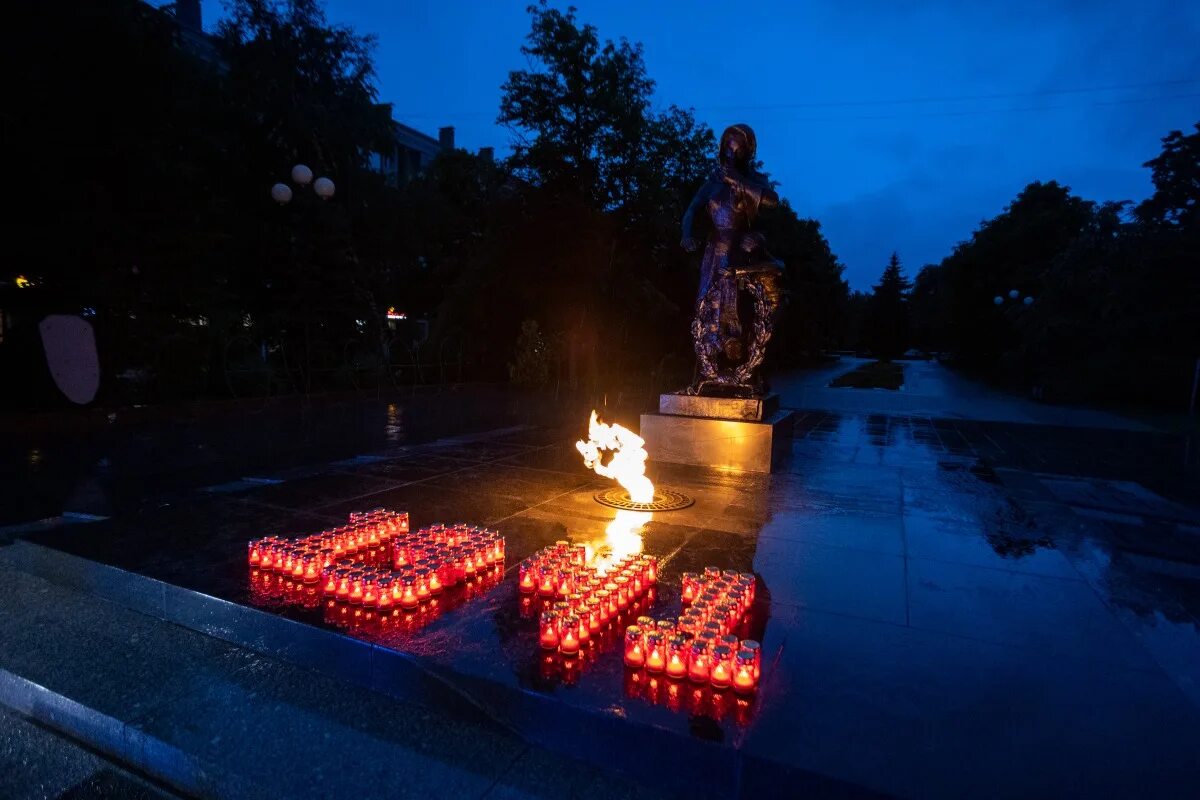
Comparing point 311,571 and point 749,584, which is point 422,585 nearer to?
point 311,571

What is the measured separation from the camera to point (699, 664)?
244 centimetres

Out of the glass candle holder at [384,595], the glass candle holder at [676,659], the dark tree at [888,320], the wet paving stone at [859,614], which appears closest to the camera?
the wet paving stone at [859,614]

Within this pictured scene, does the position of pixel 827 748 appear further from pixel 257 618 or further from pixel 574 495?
pixel 574 495

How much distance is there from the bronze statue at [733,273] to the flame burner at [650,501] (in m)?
2.26

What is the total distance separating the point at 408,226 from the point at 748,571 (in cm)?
1799

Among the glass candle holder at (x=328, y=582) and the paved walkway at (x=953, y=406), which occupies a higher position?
the glass candle holder at (x=328, y=582)

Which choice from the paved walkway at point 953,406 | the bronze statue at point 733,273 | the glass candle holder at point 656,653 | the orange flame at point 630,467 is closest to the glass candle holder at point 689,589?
the glass candle holder at point 656,653

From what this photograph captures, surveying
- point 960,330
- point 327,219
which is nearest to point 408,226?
point 327,219

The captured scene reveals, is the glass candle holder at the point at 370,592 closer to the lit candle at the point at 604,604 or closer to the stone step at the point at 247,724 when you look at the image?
the stone step at the point at 247,724

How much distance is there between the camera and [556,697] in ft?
7.48

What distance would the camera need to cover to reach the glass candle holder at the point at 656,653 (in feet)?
8.22

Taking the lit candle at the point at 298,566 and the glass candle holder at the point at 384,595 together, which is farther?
the lit candle at the point at 298,566

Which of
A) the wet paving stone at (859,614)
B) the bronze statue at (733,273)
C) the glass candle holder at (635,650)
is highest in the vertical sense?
the bronze statue at (733,273)

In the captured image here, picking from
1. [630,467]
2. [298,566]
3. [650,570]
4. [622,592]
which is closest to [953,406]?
[630,467]
